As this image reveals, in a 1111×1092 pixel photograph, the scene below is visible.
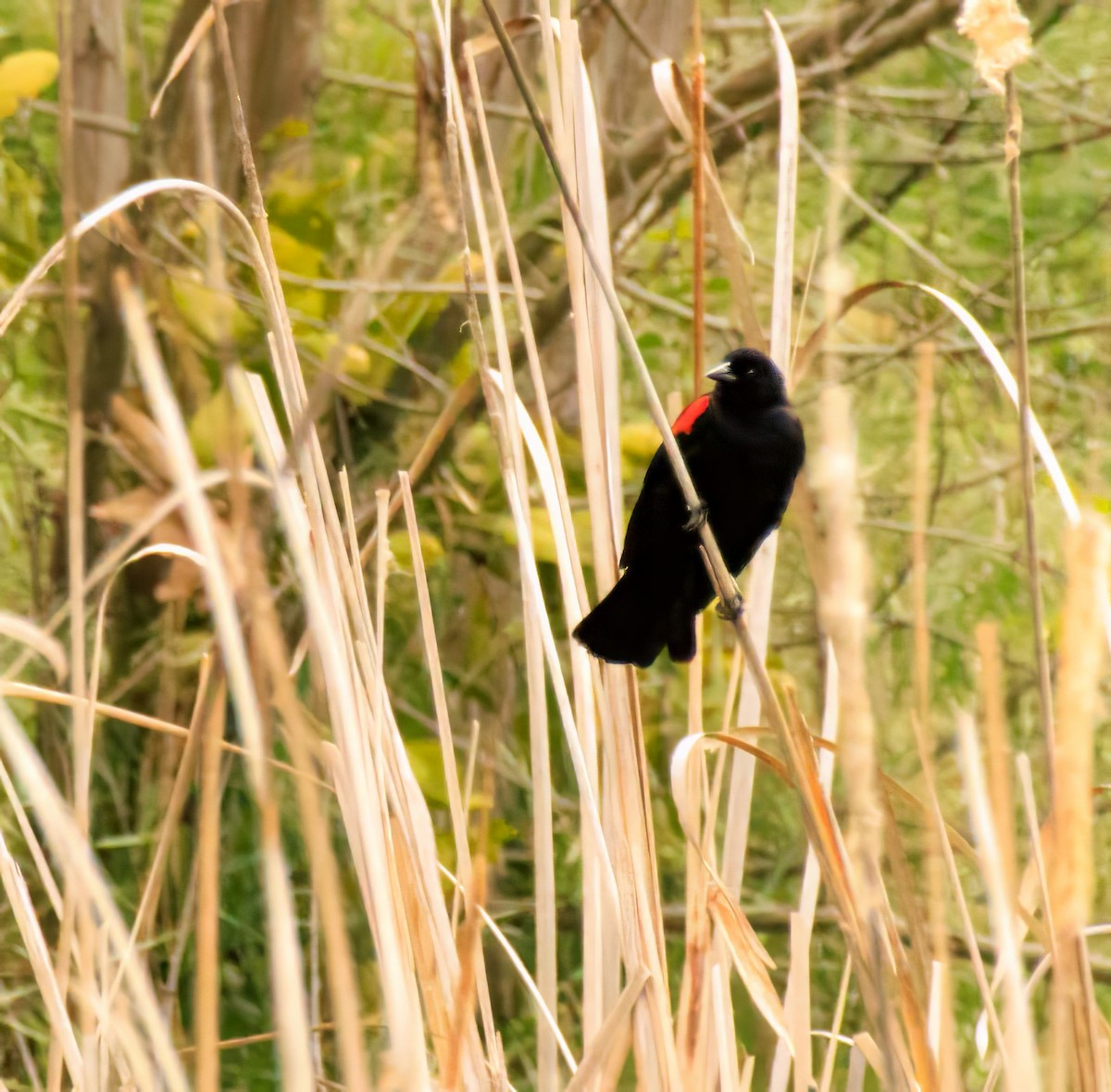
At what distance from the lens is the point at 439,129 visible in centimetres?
240

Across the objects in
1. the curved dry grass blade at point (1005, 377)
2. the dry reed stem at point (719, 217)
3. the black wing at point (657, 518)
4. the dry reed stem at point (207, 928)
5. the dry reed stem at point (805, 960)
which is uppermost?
the dry reed stem at point (719, 217)

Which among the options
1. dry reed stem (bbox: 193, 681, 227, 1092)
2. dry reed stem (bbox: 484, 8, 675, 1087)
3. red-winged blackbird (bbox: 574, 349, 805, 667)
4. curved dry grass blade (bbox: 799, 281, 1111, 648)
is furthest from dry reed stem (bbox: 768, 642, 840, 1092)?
red-winged blackbird (bbox: 574, 349, 805, 667)

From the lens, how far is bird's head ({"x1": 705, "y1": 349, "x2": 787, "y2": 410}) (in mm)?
2084

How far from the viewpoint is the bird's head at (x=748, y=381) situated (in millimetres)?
2084

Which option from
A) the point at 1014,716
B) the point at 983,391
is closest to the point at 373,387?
the point at 983,391

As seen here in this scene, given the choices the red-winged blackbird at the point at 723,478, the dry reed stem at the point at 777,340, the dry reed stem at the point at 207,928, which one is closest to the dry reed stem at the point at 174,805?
the dry reed stem at the point at 207,928

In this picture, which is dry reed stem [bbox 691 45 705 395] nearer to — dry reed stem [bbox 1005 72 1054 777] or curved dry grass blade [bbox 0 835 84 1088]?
dry reed stem [bbox 1005 72 1054 777]

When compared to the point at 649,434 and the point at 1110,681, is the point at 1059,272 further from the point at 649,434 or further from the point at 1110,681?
the point at 649,434

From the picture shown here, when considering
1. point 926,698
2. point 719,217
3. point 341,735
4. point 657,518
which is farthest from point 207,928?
point 657,518

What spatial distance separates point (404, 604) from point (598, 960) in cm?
208

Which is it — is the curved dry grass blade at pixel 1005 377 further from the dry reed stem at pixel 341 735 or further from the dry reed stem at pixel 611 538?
the dry reed stem at pixel 341 735

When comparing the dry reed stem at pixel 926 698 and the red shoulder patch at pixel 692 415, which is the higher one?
the red shoulder patch at pixel 692 415

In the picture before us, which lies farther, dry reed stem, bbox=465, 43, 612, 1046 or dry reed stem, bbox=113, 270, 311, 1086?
dry reed stem, bbox=465, 43, 612, 1046

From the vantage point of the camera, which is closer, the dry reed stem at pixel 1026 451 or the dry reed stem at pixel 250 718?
the dry reed stem at pixel 250 718
